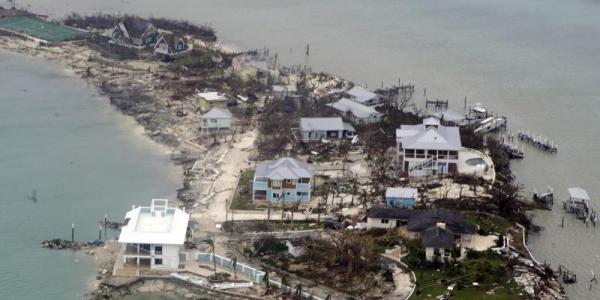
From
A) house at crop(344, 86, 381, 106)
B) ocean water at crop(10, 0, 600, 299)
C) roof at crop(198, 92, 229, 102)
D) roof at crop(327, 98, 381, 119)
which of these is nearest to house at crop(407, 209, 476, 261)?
ocean water at crop(10, 0, 600, 299)

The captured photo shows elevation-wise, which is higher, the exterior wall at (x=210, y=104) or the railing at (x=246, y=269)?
the exterior wall at (x=210, y=104)

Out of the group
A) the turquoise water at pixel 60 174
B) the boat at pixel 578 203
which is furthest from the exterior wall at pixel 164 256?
the boat at pixel 578 203

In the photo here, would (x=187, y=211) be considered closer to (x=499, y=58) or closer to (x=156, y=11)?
(x=499, y=58)

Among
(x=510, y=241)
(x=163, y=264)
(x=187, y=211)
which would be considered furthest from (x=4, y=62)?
(x=510, y=241)

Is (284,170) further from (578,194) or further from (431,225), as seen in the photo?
(578,194)

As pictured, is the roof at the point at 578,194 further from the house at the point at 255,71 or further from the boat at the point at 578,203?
the house at the point at 255,71

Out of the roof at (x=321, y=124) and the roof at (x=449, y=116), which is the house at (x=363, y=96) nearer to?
the roof at (x=449, y=116)

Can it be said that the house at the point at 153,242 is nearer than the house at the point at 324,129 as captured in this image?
Yes

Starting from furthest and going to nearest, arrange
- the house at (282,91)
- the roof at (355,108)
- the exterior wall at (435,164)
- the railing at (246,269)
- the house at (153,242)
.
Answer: the house at (282,91), the roof at (355,108), the exterior wall at (435,164), the house at (153,242), the railing at (246,269)

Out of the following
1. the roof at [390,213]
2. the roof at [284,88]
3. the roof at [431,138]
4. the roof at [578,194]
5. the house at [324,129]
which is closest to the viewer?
the roof at [390,213]

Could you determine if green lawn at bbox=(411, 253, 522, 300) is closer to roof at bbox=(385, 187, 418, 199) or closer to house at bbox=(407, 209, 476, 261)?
house at bbox=(407, 209, 476, 261)

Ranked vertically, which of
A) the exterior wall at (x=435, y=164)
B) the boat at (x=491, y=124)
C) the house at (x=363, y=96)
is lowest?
the exterior wall at (x=435, y=164)
